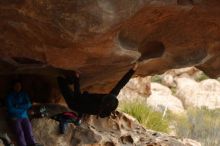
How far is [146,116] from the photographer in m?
14.7

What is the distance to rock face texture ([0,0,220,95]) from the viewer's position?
668 cm

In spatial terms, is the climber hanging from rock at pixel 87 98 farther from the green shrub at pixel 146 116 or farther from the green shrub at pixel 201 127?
the green shrub at pixel 201 127

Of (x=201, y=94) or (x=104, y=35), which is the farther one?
(x=201, y=94)

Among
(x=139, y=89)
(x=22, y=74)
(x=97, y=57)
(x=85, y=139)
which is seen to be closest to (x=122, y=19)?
(x=97, y=57)

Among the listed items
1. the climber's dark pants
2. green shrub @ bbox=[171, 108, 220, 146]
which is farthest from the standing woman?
green shrub @ bbox=[171, 108, 220, 146]

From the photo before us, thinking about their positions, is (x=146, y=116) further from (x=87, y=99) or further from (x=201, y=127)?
(x=201, y=127)

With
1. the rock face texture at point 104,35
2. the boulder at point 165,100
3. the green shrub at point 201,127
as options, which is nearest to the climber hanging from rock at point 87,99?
the rock face texture at point 104,35

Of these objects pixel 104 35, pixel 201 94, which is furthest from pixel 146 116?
pixel 201 94

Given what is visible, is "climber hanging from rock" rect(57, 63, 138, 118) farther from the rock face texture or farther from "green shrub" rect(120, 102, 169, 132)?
"green shrub" rect(120, 102, 169, 132)

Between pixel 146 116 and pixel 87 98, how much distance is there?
5437 mm

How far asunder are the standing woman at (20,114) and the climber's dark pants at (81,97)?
83 cm

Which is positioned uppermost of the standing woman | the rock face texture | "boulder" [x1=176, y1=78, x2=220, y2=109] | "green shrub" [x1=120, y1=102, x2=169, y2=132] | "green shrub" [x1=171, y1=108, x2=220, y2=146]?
the rock face texture

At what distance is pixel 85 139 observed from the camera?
918 cm

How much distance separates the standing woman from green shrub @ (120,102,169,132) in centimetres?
606
